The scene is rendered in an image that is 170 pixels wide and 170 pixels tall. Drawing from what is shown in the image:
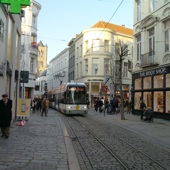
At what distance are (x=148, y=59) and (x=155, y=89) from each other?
2.94 meters

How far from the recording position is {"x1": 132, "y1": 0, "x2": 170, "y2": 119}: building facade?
2400cm

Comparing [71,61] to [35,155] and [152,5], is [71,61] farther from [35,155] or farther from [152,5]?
[35,155]

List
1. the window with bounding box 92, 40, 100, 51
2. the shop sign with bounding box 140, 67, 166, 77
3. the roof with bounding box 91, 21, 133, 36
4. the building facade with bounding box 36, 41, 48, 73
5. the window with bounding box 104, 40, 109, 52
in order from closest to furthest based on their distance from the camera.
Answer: the shop sign with bounding box 140, 67, 166, 77, the window with bounding box 92, 40, 100, 51, the window with bounding box 104, 40, 109, 52, the roof with bounding box 91, 21, 133, 36, the building facade with bounding box 36, 41, 48, 73

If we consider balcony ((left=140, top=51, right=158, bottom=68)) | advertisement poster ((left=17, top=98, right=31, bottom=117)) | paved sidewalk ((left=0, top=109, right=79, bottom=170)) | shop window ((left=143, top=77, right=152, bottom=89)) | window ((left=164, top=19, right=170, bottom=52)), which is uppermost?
window ((left=164, top=19, right=170, bottom=52))

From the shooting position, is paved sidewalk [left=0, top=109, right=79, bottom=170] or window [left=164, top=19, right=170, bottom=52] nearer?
paved sidewalk [left=0, top=109, right=79, bottom=170]

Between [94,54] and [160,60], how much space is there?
94.1 feet

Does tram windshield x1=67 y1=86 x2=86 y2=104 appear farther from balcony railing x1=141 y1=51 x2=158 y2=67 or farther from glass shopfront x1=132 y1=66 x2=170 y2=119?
balcony railing x1=141 y1=51 x2=158 y2=67

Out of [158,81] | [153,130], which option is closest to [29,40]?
[158,81]

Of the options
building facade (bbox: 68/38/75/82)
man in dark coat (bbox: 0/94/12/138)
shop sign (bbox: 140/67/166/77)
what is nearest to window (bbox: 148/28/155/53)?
shop sign (bbox: 140/67/166/77)

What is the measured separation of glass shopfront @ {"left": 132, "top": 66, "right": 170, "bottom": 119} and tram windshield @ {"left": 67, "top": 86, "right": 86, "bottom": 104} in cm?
583

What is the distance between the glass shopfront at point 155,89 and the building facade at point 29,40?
2039 cm

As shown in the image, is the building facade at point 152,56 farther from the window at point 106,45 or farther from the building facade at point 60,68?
the building facade at point 60,68

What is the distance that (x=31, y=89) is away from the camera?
4900 centimetres

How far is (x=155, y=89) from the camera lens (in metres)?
25.7
